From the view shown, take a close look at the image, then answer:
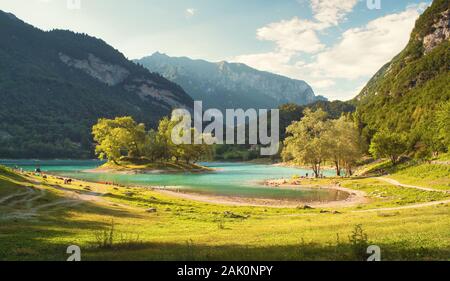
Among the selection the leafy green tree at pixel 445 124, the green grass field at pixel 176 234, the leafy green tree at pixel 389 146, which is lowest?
the green grass field at pixel 176 234

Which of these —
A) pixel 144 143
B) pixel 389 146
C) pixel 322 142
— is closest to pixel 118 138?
pixel 144 143

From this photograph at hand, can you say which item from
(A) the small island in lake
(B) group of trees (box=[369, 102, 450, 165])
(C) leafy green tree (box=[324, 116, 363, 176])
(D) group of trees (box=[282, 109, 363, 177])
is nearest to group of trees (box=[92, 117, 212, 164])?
(A) the small island in lake

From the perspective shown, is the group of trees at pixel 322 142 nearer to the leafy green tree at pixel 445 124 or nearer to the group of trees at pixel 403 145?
the group of trees at pixel 403 145

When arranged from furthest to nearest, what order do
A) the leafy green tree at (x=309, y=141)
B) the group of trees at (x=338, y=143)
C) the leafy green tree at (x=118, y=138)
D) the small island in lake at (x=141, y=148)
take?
1. the leafy green tree at (x=118, y=138)
2. the small island in lake at (x=141, y=148)
3. the leafy green tree at (x=309, y=141)
4. the group of trees at (x=338, y=143)

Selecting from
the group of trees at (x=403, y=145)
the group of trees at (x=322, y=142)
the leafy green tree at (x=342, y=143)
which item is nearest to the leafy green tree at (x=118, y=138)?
the group of trees at (x=322, y=142)

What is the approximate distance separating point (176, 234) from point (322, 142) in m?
89.7

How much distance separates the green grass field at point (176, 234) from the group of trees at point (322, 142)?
6043 cm

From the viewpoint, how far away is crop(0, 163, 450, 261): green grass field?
2089cm

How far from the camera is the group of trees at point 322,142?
116 m

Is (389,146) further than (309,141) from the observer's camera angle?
No

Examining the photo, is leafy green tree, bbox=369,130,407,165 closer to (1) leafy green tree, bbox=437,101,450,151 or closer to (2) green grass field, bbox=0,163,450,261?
(1) leafy green tree, bbox=437,101,450,151

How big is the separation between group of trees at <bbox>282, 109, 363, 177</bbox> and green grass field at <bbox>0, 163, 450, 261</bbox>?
60.4m

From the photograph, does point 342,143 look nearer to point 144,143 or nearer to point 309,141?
point 309,141

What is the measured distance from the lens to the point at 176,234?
32531 mm
